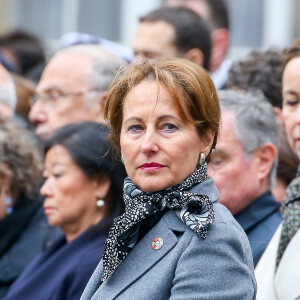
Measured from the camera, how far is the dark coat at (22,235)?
5.53 metres

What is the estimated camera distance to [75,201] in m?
5.01

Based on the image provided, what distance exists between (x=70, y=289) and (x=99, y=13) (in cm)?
749

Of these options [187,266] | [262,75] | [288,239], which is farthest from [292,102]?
[187,266]

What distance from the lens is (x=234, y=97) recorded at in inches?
195

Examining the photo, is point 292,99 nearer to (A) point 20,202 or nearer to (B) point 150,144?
(B) point 150,144

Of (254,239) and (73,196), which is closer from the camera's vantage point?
(254,239)

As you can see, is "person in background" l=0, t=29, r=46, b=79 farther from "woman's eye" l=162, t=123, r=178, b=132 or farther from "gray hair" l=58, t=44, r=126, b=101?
"woman's eye" l=162, t=123, r=178, b=132

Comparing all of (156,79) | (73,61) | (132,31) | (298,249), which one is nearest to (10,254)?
(73,61)

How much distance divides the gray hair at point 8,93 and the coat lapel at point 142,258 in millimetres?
3711

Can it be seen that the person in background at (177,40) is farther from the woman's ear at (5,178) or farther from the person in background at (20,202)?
the woman's ear at (5,178)

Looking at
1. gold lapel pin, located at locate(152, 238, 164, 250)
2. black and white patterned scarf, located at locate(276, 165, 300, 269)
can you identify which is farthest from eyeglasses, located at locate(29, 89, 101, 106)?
gold lapel pin, located at locate(152, 238, 164, 250)

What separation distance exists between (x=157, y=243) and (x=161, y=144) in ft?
1.15

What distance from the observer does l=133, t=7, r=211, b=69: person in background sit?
6234mm

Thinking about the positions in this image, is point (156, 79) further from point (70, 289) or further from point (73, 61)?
point (73, 61)
